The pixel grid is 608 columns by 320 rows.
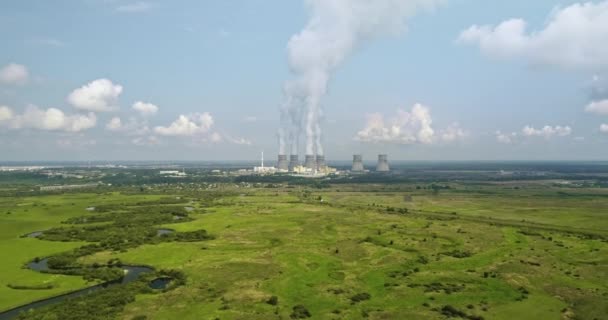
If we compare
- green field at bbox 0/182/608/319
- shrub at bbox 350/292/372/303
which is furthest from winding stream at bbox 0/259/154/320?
shrub at bbox 350/292/372/303

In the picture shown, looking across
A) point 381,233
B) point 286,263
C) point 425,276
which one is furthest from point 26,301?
point 381,233

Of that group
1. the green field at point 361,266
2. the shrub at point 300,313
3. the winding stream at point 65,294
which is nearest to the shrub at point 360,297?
the green field at point 361,266

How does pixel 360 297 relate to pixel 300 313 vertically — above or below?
above

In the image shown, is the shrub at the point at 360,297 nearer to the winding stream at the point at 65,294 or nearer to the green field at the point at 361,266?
the green field at the point at 361,266

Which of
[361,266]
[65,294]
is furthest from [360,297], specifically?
[65,294]

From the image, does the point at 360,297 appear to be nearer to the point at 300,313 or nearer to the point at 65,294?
the point at 300,313

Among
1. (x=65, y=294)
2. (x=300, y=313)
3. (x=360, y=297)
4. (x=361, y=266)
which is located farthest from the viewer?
(x=361, y=266)

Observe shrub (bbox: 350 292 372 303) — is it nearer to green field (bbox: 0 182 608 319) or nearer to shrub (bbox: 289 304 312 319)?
green field (bbox: 0 182 608 319)
